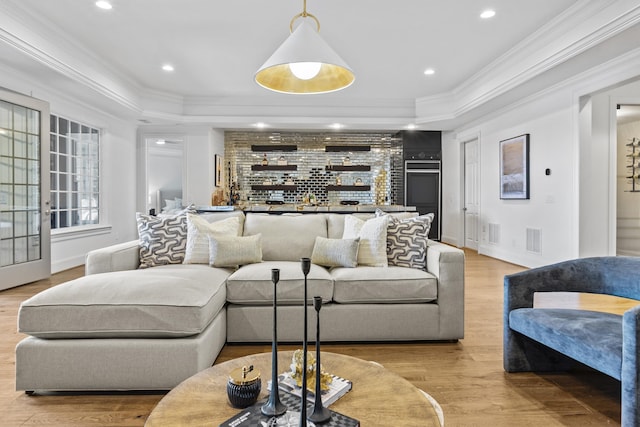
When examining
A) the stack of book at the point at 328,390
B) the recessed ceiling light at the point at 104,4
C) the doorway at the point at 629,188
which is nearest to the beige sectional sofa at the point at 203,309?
the stack of book at the point at 328,390

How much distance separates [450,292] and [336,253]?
2.86 ft

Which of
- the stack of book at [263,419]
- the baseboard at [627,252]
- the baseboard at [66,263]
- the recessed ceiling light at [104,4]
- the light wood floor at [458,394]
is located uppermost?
the recessed ceiling light at [104,4]

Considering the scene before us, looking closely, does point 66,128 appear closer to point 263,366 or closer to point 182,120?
point 182,120

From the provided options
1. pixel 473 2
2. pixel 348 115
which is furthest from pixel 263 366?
pixel 348 115

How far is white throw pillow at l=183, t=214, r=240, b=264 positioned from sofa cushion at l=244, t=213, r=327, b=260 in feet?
0.89

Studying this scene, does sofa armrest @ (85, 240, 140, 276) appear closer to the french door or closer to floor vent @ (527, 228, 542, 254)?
the french door

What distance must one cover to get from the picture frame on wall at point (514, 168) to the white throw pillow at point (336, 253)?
408 cm

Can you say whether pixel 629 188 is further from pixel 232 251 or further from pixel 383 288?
pixel 232 251

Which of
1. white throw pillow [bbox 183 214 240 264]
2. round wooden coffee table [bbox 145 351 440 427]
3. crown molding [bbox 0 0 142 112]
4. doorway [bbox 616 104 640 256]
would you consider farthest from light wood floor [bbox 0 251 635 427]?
doorway [bbox 616 104 640 256]

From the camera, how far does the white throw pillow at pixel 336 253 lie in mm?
2975

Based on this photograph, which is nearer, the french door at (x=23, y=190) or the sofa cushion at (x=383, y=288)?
the sofa cushion at (x=383, y=288)

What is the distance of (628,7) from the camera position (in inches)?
129

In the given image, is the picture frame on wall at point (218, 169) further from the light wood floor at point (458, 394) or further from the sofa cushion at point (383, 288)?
the sofa cushion at point (383, 288)

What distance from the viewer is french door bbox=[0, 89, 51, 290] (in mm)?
4371
